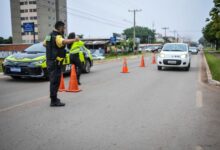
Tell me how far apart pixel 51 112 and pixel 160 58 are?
1150 centimetres

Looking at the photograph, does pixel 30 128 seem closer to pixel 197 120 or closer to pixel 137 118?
pixel 137 118

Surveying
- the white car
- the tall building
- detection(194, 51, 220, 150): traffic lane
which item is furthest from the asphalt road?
the tall building

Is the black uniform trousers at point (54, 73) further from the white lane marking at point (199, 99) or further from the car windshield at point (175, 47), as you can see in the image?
the car windshield at point (175, 47)

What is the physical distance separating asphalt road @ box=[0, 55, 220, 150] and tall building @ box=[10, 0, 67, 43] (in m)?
95.4

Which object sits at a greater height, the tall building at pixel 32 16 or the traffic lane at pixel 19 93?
the tall building at pixel 32 16

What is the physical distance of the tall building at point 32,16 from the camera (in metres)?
100

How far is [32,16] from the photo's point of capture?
100375mm

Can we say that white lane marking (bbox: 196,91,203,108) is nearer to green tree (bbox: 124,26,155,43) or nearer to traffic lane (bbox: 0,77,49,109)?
traffic lane (bbox: 0,77,49,109)

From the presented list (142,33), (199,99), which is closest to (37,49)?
(199,99)

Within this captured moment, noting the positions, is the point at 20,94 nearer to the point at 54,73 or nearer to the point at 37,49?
the point at 54,73

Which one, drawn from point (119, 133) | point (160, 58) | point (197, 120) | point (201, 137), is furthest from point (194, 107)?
point (160, 58)

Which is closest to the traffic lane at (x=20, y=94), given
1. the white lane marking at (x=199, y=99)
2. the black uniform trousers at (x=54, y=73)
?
the black uniform trousers at (x=54, y=73)

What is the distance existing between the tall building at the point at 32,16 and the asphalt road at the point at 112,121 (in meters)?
95.4

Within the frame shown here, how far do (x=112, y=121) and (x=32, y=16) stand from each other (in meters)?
101
